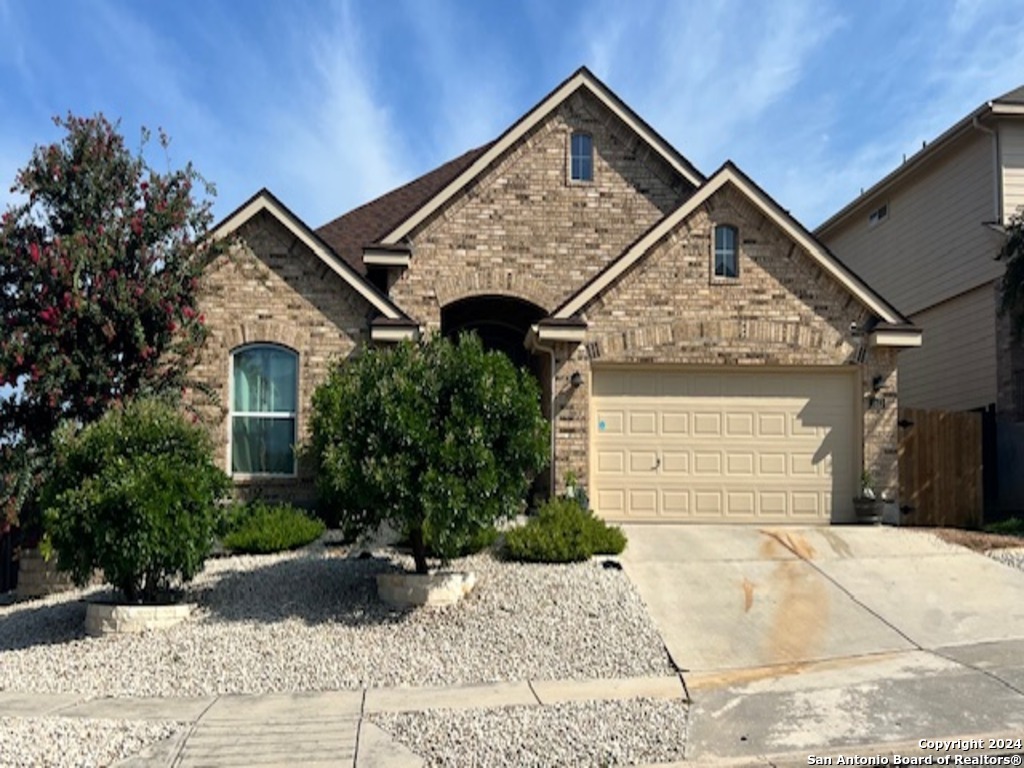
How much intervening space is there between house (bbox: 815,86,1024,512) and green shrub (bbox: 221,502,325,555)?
39.4 ft

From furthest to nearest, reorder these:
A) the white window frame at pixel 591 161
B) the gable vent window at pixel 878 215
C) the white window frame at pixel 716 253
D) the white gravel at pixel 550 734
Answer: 1. the gable vent window at pixel 878 215
2. the white window frame at pixel 591 161
3. the white window frame at pixel 716 253
4. the white gravel at pixel 550 734

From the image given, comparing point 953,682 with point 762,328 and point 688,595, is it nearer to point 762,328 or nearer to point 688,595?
point 688,595

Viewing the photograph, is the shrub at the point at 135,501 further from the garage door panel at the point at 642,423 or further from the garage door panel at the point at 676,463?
the garage door panel at the point at 676,463

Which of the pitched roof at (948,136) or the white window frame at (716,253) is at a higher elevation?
the pitched roof at (948,136)

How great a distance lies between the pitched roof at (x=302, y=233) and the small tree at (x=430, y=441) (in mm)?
4274

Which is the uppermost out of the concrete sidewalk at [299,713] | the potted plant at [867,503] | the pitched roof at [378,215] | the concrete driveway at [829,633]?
the pitched roof at [378,215]

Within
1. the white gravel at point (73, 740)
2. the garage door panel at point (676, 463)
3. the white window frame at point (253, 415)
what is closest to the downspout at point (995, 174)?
the garage door panel at point (676, 463)

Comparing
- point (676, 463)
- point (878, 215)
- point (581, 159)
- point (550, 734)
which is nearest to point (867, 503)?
point (676, 463)

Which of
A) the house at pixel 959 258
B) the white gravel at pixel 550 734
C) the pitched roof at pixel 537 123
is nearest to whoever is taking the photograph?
the white gravel at pixel 550 734

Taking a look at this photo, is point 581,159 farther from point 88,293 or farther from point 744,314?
point 88,293

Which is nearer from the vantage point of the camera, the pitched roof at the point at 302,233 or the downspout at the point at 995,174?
the pitched roof at the point at 302,233

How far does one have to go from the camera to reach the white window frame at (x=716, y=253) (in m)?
14.1

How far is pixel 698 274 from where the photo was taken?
14.1 metres

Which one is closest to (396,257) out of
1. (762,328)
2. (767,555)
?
(762,328)
